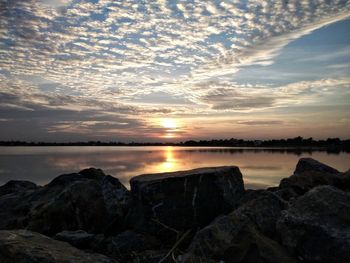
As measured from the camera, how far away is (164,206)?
265 inches

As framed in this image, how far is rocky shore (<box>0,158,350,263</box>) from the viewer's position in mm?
4590

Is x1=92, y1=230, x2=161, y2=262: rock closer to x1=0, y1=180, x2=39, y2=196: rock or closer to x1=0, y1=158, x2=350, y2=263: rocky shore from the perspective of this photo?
x1=0, y1=158, x2=350, y2=263: rocky shore

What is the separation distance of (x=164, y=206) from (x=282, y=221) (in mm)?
2380

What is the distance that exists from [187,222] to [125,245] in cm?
121

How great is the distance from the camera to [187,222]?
262 inches

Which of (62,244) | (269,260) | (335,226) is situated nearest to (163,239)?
(62,244)

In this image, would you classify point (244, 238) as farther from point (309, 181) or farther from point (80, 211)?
point (309, 181)

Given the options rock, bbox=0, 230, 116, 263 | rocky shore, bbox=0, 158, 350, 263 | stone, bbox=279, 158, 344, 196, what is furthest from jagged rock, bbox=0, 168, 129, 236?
stone, bbox=279, 158, 344, 196

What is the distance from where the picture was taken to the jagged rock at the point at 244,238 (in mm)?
4707

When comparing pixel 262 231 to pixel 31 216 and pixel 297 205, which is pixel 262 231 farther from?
pixel 31 216

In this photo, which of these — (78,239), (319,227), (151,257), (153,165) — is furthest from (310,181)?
(153,165)

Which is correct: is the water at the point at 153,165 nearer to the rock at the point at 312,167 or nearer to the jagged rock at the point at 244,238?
the rock at the point at 312,167

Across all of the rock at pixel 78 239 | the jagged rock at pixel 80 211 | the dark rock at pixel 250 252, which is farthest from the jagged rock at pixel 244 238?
the jagged rock at pixel 80 211

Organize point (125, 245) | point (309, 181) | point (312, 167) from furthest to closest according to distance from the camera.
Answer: point (312, 167) < point (309, 181) < point (125, 245)
